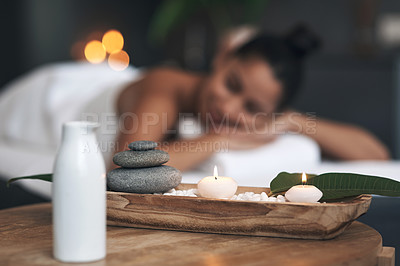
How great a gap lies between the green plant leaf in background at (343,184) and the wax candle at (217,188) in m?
0.08

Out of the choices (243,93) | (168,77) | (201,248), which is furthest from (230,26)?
(201,248)

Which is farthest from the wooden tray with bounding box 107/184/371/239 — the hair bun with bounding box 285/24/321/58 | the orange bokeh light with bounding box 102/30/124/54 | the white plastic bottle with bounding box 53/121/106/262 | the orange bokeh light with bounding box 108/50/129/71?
the orange bokeh light with bounding box 102/30/124/54

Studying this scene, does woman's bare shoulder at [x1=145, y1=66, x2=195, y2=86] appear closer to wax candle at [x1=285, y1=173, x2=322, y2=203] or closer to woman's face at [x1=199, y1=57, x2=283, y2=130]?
Result: woman's face at [x1=199, y1=57, x2=283, y2=130]

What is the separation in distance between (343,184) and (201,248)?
0.25 metres

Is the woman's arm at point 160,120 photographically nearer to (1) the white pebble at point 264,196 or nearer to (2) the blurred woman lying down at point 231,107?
(2) the blurred woman lying down at point 231,107

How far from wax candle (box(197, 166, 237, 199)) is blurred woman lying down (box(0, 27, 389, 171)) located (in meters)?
0.64

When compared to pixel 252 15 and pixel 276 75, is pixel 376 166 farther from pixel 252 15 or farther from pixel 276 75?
pixel 252 15

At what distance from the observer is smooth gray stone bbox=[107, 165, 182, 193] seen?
82cm

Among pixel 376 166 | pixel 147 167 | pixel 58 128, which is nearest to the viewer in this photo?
pixel 147 167

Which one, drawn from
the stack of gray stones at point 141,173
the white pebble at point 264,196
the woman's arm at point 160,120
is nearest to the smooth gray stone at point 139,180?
the stack of gray stones at point 141,173

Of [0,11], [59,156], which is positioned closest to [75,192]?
[59,156]

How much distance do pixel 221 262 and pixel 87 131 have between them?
0.77 feet

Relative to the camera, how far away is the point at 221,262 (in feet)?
2.14

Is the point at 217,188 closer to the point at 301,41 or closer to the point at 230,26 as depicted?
the point at 301,41
